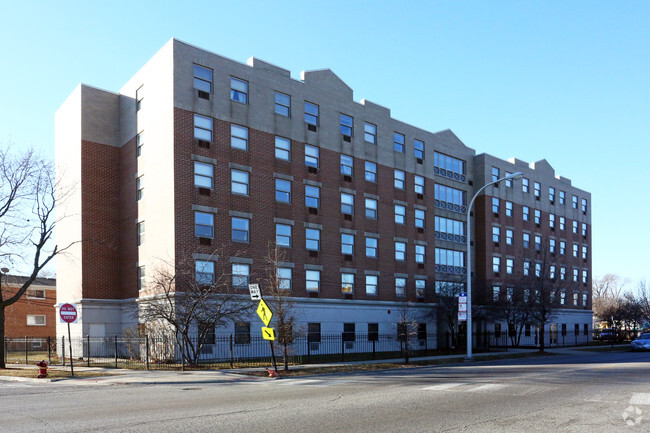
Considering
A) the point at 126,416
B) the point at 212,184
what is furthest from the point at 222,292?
the point at 126,416

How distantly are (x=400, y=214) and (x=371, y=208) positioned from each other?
3155mm

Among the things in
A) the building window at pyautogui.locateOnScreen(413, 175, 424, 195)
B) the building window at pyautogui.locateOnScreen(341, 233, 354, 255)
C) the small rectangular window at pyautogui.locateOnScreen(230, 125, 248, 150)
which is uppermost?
the small rectangular window at pyautogui.locateOnScreen(230, 125, 248, 150)

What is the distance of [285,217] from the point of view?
3509cm

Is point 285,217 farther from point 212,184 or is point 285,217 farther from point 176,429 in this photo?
point 176,429

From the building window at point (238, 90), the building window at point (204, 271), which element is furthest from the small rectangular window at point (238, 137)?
the building window at point (204, 271)

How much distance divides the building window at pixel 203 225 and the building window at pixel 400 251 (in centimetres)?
1548

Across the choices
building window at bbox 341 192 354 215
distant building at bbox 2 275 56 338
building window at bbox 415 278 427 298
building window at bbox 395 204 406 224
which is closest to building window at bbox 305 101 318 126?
building window at bbox 341 192 354 215

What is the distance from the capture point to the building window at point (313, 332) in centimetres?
3547

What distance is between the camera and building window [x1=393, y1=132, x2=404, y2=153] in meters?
42.9

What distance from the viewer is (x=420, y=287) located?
43438 millimetres

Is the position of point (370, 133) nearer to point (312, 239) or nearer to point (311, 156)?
point (311, 156)

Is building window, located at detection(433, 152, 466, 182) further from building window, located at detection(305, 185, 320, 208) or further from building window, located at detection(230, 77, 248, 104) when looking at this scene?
building window, located at detection(230, 77, 248, 104)

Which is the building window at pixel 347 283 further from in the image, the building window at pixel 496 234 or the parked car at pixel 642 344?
the parked car at pixel 642 344

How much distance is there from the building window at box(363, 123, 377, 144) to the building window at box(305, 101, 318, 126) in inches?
179
